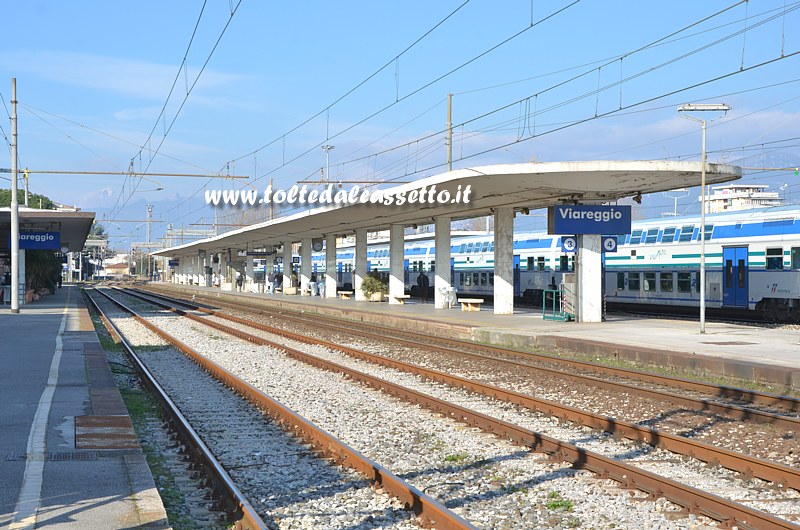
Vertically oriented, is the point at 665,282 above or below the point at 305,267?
below

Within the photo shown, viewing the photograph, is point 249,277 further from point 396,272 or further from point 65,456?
point 65,456

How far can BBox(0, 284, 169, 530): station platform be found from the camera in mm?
6309

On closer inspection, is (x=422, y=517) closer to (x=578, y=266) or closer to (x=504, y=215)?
(x=578, y=266)

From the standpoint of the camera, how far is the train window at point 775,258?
86.5 feet

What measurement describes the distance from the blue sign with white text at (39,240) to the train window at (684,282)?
28261mm

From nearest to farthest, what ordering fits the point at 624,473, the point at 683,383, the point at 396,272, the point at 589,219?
the point at 624,473, the point at 683,383, the point at 589,219, the point at 396,272

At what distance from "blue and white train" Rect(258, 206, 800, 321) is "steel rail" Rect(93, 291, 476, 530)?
1864 cm

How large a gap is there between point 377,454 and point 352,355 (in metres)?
10.8

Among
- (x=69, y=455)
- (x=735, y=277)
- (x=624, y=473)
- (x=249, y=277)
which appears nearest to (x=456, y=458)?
(x=624, y=473)

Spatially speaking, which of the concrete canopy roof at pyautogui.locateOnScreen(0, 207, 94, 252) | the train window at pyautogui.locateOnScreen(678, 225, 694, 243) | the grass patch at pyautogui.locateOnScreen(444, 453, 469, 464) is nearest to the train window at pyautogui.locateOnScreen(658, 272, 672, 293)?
the train window at pyautogui.locateOnScreen(678, 225, 694, 243)

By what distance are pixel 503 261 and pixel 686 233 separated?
260 inches

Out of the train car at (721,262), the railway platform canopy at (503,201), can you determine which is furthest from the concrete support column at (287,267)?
the train car at (721,262)

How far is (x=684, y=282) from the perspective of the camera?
30.8 m

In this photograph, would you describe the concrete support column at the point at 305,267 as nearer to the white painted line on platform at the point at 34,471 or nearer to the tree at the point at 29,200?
the white painted line on platform at the point at 34,471
